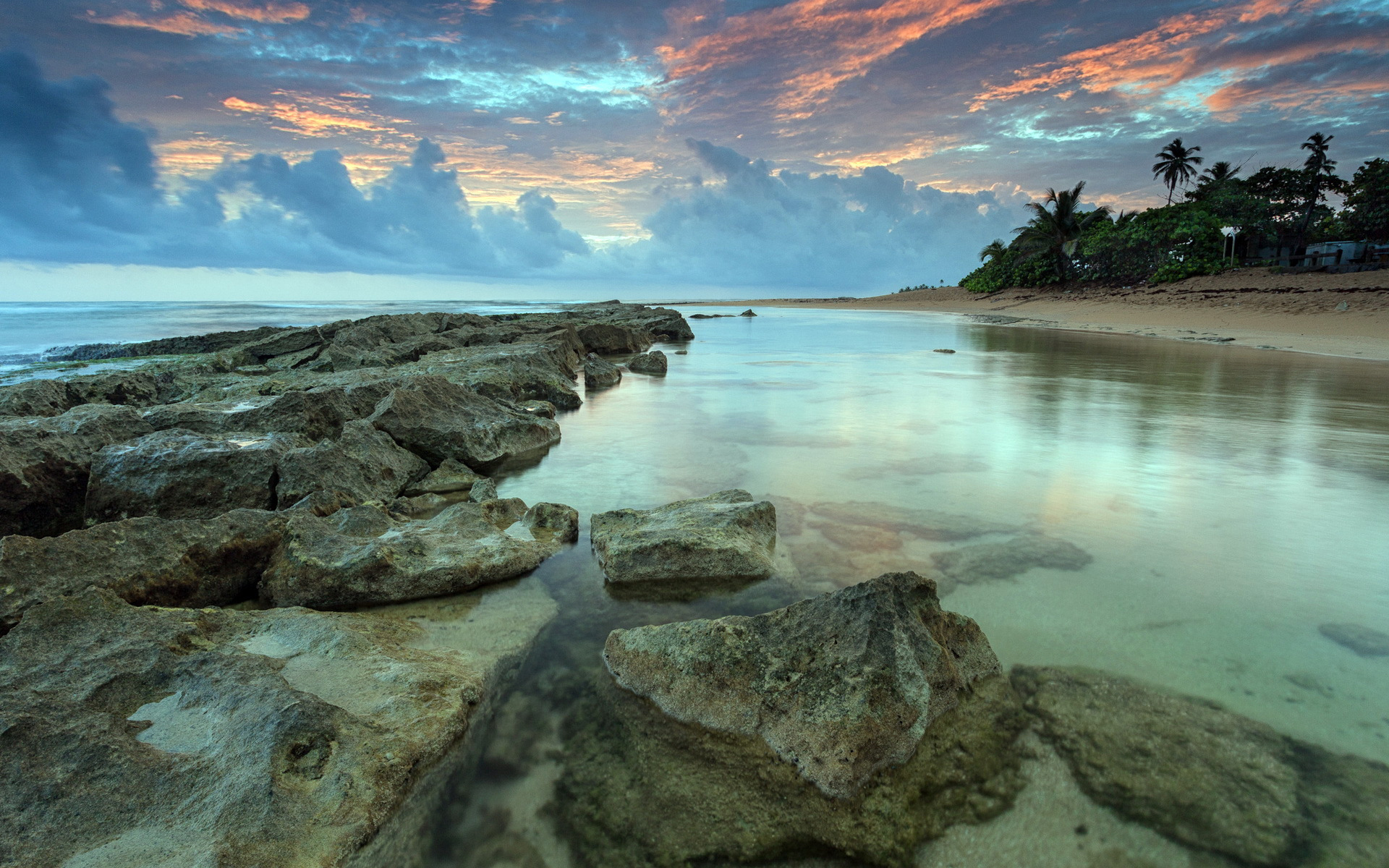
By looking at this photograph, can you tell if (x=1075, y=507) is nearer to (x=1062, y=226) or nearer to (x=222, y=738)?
(x=222, y=738)

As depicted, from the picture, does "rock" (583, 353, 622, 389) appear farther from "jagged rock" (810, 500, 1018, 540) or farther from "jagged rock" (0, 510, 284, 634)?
"jagged rock" (0, 510, 284, 634)

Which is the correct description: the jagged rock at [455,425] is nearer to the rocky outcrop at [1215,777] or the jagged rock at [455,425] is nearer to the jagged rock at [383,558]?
the jagged rock at [383,558]

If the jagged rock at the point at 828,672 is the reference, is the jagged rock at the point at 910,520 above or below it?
below

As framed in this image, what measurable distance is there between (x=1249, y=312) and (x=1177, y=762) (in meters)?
29.0

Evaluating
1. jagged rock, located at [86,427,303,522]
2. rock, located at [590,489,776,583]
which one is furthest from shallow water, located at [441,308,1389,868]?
jagged rock, located at [86,427,303,522]

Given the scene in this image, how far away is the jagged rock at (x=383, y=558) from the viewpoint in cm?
291

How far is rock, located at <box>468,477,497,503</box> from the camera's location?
4.35m

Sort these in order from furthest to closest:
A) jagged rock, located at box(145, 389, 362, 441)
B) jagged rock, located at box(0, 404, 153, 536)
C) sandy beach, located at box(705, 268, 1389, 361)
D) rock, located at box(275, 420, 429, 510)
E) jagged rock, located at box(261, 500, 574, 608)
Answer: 1. sandy beach, located at box(705, 268, 1389, 361)
2. jagged rock, located at box(145, 389, 362, 441)
3. rock, located at box(275, 420, 429, 510)
4. jagged rock, located at box(0, 404, 153, 536)
5. jagged rock, located at box(261, 500, 574, 608)

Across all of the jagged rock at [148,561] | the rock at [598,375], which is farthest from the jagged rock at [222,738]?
the rock at [598,375]

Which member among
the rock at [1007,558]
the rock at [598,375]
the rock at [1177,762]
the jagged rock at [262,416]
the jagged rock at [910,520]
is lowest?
the rock at [1177,762]

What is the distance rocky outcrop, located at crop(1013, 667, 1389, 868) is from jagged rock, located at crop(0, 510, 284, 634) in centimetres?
Result: 338

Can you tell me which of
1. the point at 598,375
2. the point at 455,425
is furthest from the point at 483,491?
the point at 598,375

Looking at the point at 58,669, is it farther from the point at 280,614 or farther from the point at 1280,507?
the point at 1280,507

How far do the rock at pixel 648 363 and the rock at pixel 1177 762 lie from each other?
11.0m
